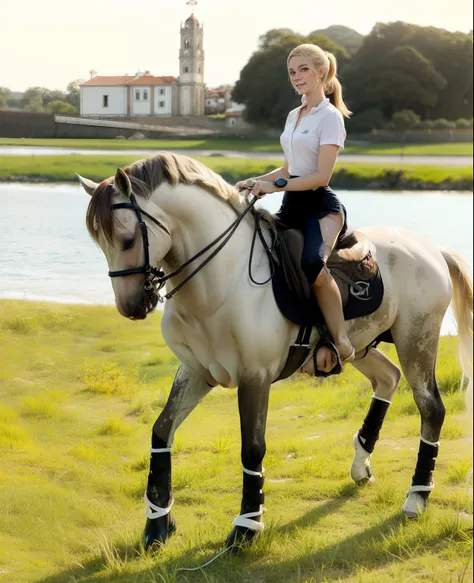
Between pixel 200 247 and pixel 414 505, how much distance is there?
5.74ft

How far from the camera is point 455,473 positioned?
4.25 metres

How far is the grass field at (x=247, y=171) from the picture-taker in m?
4.42

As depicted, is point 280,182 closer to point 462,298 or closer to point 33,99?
point 462,298

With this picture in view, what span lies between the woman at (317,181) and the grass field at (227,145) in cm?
159

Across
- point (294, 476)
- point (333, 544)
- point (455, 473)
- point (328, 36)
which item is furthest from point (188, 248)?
point (328, 36)

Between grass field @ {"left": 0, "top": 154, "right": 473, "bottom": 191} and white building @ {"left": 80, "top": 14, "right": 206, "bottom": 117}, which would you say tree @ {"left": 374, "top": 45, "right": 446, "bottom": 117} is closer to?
grass field @ {"left": 0, "top": 154, "right": 473, "bottom": 191}

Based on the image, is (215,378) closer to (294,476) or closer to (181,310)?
(181,310)

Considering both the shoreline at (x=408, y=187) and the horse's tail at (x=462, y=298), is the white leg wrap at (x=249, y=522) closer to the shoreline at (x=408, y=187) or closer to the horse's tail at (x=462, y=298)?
the horse's tail at (x=462, y=298)

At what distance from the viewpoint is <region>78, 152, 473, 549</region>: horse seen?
286 cm

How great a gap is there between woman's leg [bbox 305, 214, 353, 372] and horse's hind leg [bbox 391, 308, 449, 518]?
520 millimetres

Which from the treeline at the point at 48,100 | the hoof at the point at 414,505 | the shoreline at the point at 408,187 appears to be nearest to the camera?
the hoof at the point at 414,505

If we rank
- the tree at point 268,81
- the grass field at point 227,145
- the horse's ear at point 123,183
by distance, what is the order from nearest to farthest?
the horse's ear at point 123,183 → the grass field at point 227,145 → the tree at point 268,81

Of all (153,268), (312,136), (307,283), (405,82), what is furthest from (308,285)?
(405,82)

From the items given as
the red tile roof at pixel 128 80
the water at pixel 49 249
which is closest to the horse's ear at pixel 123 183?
the water at pixel 49 249
